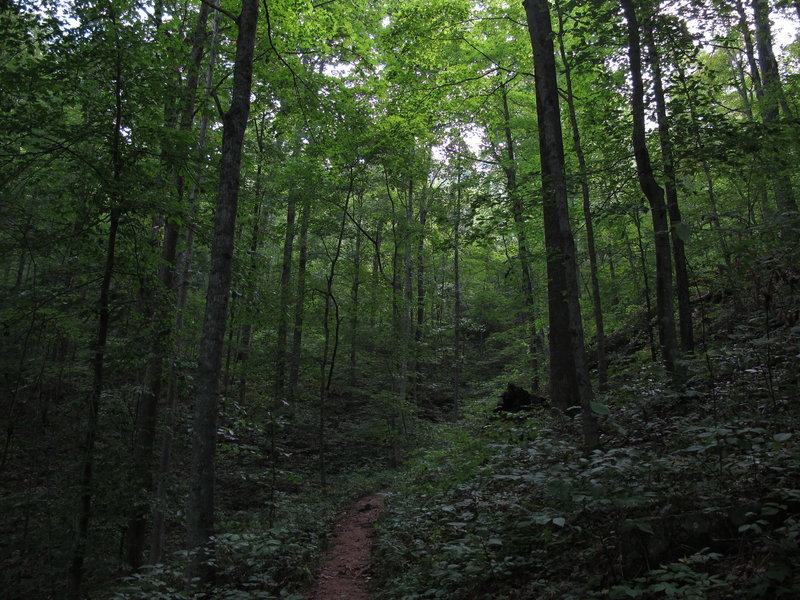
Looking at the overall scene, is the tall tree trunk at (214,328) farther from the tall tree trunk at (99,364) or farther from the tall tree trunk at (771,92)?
the tall tree trunk at (771,92)

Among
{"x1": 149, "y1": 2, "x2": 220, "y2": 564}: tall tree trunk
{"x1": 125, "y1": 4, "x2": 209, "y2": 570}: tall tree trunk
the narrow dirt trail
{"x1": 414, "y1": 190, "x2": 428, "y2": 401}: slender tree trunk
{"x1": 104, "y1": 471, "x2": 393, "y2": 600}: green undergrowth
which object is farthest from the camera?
{"x1": 414, "y1": 190, "x2": 428, "y2": 401}: slender tree trunk

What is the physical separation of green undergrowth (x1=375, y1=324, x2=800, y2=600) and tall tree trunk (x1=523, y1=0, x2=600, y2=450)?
41.6 inches

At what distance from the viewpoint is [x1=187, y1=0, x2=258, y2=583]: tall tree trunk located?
18.3 ft

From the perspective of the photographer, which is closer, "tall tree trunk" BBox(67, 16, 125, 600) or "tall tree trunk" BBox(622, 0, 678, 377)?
"tall tree trunk" BBox(67, 16, 125, 600)

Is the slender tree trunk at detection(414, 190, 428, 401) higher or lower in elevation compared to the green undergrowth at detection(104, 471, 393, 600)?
higher

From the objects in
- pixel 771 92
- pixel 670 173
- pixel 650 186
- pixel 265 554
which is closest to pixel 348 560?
pixel 265 554

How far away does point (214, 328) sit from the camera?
19.8ft

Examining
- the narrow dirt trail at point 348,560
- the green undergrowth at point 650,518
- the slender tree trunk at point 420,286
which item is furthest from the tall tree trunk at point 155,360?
the slender tree trunk at point 420,286

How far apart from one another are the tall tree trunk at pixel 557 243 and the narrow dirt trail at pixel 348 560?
12.7 feet

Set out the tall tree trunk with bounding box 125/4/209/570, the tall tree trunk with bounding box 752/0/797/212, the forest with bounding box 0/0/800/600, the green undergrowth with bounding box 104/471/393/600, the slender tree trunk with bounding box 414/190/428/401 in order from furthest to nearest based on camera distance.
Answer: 1. the slender tree trunk with bounding box 414/190/428/401
2. the tall tree trunk with bounding box 752/0/797/212
3. the tall tree trunk with bounding box 125/4/209/570
4. the green undergrowth with bounding box 104/471/393/600
5. the forest with bounding box 0/0/800/600

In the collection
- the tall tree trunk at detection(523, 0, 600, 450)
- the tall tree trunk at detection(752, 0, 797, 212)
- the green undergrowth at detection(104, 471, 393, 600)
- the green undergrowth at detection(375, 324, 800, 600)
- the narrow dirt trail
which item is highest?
the tall tree trunk at detection(752, 0, 797, 212)

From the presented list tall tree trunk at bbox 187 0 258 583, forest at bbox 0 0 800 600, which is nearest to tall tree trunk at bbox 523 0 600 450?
forest at bbox 0 0 800 600

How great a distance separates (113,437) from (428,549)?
16.0ft

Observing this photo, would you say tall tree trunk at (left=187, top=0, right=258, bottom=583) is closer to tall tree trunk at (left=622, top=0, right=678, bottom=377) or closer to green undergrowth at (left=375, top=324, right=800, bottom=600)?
green undergrowth at (left=375, top=324, right=800, bottom=600)
